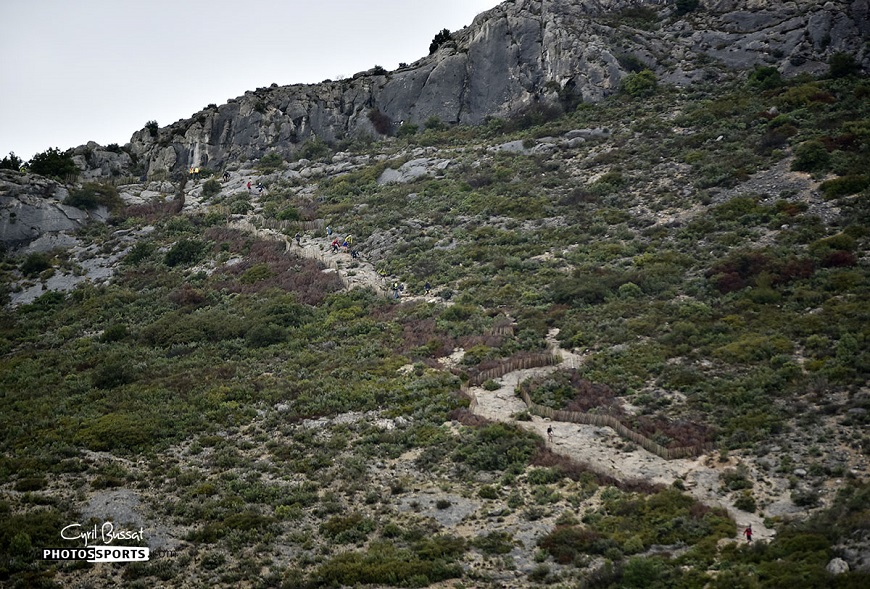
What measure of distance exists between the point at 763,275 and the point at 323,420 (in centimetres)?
2767

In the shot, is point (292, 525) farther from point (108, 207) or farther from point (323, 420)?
point (108, 207)

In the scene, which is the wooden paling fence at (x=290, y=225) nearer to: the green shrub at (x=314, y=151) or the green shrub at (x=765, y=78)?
the green shrub at (x=314, y=151)

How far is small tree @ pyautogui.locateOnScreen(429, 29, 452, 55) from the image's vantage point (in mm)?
106994

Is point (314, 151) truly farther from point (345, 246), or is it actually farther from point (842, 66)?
point (842, 66)

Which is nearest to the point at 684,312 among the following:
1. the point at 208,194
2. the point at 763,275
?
the point at 763,275

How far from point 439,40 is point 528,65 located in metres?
21.6

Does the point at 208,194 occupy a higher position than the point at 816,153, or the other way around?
the point at 208,194

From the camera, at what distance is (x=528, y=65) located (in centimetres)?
9188

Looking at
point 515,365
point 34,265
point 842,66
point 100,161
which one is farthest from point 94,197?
point 842,66

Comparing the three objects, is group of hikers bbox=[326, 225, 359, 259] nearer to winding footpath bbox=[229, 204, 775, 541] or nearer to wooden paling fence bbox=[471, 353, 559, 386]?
winding footpath bbox=[229, 204, 775, 541]

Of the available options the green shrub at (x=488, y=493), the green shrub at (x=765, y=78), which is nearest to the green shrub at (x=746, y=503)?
the green shrub at (x=488, y=493)

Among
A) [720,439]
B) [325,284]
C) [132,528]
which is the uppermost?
[325,284]

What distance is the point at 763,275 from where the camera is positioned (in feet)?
149

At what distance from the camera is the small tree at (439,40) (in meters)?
107
